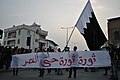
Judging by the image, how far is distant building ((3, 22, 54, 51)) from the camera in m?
71.5

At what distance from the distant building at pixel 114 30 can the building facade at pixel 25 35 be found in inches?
1346

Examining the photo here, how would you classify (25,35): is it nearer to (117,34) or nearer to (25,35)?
(25,35)

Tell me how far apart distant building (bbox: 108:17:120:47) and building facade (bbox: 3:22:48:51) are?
3420cm

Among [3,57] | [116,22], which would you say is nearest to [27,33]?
[116,22]

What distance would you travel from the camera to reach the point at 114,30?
4012 centimetres

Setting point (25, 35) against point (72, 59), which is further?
point (25, 35)

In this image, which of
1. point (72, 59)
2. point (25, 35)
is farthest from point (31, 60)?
point (25, 35)

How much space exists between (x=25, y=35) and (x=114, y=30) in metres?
38.5

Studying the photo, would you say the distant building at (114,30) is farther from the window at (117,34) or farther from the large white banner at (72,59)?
the large white banner at (72,59)

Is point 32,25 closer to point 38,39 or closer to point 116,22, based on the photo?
point 38,39

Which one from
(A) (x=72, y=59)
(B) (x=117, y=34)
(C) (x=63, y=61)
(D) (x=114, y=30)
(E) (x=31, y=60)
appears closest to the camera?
(A) (x=72, y=59)

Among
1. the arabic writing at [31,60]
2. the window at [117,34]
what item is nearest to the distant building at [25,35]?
the window at [117,34]

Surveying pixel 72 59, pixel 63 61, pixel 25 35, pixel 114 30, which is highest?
pixel 25 35

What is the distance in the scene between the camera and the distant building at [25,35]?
71.5 meters
